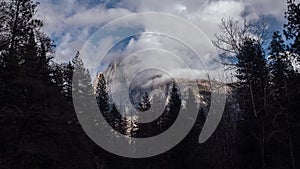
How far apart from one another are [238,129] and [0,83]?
2079cm

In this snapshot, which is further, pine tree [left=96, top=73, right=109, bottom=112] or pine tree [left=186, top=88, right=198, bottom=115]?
pine tree [left=96, top=73, right=109, bottom=112]

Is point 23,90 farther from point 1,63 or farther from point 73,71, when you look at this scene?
point 73,71

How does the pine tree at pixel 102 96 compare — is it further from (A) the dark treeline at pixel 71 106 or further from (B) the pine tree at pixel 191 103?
(A) the dark treeline at pixel 71 106

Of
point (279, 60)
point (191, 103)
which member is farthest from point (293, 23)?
point (191, 103)

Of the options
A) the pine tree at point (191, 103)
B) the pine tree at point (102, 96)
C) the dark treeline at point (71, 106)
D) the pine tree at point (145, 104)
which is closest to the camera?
the dark treeline at point (71, 106)

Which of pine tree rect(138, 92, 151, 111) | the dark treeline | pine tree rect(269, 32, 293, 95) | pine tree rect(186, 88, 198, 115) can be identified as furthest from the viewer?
pine tree rect(138, 92, 151, 111)

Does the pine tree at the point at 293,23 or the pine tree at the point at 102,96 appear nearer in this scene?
the pine tree at the point at 293,23

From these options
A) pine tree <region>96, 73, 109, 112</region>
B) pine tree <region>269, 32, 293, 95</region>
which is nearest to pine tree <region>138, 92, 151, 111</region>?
pine tree <region>96, 73, 109, 112</region>

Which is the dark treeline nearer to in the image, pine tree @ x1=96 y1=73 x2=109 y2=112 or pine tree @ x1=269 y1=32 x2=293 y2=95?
pine tree @ x1=269 y1=32 x2=293 y2=95

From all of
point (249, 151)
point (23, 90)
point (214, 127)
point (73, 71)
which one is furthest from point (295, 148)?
point (73, 71)

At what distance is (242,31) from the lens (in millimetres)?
22984

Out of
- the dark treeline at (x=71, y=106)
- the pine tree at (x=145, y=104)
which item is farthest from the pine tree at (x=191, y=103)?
the dark treeline at (x=71, y=106)

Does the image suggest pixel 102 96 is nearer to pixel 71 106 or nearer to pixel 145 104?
pixel 145 104

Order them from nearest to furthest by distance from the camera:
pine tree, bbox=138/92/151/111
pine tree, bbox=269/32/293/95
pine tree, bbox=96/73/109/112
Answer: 1. pine tree, bbox=269/32/293/95
2. pine tree, bbox=96/73/109/112
3. pine tree, bbox=138/92/151/111
